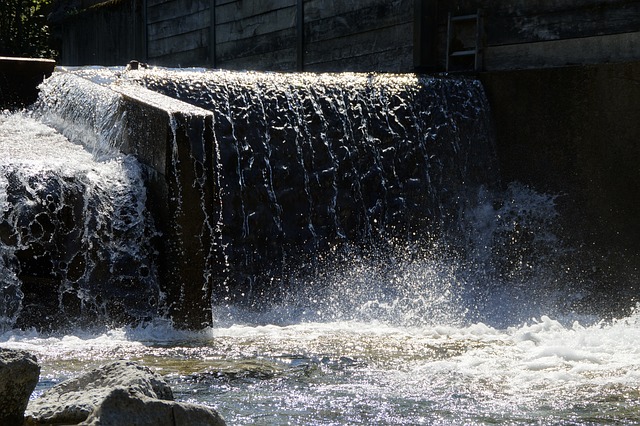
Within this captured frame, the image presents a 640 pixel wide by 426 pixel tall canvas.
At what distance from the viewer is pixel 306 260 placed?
798 cm

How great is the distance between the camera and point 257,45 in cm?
1263

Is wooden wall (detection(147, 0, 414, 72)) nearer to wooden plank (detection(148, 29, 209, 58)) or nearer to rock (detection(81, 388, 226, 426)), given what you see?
wooden plank (detection(148, 29, 209, 58))

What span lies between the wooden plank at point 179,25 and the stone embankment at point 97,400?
10435mm

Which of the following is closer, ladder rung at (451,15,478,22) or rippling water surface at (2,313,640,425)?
rippling water surface at (2,313,640,425)

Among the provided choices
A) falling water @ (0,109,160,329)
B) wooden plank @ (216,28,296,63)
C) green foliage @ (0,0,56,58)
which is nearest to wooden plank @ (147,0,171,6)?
wooden plank @ (216,28,296,63)

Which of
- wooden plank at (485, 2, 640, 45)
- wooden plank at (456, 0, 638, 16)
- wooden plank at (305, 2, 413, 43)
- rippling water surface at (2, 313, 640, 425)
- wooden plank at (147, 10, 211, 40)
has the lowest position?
rippling water surface at (2, 313, 640, 425)

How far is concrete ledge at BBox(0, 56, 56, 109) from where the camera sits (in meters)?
8.98

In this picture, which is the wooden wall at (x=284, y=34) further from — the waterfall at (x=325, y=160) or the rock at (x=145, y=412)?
the rock at (x=145, y=412)

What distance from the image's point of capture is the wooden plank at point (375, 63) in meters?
10.3

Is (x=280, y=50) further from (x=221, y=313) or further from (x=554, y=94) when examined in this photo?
(x=221, y=313)

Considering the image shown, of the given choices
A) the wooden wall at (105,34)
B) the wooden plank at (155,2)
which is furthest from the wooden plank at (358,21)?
the wooden wall at (105,34)

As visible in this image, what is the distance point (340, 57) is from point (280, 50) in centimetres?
120

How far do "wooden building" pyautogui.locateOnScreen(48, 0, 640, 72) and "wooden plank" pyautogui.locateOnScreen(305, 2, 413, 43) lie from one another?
10 millimetres

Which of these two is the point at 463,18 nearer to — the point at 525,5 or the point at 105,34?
the point at 525,5
